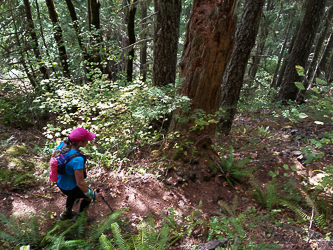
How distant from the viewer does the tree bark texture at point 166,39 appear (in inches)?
221

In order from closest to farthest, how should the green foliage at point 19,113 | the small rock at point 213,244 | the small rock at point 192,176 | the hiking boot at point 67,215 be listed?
the small rock at point 213,244, the hiking boot at point 67,215, the small rock at point 192,176, the green foliage at point 19,113

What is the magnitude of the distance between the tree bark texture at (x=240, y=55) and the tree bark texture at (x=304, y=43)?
4429 mm

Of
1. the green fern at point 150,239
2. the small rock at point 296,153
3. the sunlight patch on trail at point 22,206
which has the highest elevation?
the green fern at point 150,239

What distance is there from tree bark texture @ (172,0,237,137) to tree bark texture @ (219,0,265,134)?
5.24ft

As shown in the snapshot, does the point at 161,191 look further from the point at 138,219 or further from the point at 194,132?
the point at 194,132

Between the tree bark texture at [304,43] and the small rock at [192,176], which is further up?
the tree bark texture at [304,43]

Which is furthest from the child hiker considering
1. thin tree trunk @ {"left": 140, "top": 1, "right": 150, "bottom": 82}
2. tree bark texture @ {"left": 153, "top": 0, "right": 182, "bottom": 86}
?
thin tree trunk @ {"left": 140, "top": 1, "right": 150, "bottom": 82}

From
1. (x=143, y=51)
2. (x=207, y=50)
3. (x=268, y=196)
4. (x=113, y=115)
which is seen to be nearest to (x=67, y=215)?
(x=113, y=115)

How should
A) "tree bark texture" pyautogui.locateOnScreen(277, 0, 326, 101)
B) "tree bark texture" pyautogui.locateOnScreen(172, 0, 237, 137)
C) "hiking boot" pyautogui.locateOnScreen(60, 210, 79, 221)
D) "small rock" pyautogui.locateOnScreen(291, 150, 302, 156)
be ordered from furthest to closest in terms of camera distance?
"tree bark texture" pyautogui.locateOnScreen(277, 0, 326, 101) → "small rock" pyautogui.locateOnScreen(291, 150, 302, 156) → "tree bark texture" pyautogui.locateOnScreen(172, 0, 237, 137) → "hiking boot" pyautogui.locateOnScreen(60, 210, 79, 221)

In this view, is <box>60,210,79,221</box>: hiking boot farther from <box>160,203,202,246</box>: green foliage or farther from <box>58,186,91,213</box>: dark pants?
<box>160,203,202,246</box>: green foliage

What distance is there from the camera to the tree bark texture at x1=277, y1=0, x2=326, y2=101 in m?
8.66

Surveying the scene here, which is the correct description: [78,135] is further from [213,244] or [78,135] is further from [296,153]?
[296,153]

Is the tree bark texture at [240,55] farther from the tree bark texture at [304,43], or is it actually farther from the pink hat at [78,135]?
the tree bark texture at [304,43]

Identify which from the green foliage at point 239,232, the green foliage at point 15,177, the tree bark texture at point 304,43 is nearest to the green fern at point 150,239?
the green foliage at point 239,232
